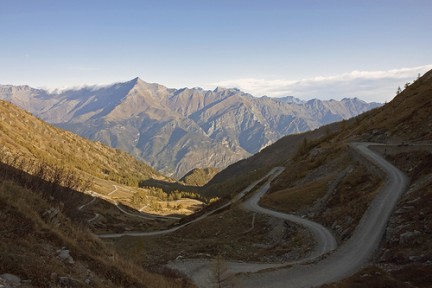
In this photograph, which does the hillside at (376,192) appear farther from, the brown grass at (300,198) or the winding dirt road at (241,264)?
the winding dirt road at (241,264)

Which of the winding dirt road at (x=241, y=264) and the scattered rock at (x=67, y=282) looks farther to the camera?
the winding dirt road at (x=241, y=264)

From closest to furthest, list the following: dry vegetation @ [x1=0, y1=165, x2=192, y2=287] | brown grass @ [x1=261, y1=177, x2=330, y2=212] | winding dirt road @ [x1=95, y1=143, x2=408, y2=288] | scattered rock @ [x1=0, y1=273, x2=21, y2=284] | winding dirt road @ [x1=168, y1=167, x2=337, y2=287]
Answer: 1. scattered rock @ [x1=0, y1=273, x2=21, y2=284]
2. dry vegetation @ [x1=0, y1=165, x2=192, y2=287]
3. winding dirt road @ [x1=95, y1=143, x2=408, y2=288]
4. winding dirt road @ [x1=168, y1=167, x2=337, y2=287]
5. brown grass @ [x1=261, y1=177, x2=330, y2=212]

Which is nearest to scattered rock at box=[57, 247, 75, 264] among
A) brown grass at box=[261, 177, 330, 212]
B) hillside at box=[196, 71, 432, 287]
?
Result: hillside at box=[196, 71, 432, 287]

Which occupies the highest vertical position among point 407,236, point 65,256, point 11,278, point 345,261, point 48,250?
point 11,278

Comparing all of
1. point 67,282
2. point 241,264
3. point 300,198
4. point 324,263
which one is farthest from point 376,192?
point 67,282

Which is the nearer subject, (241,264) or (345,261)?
(345,261)

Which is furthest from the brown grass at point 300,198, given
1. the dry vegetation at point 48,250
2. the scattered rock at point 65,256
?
the scattered rock at point 65,256

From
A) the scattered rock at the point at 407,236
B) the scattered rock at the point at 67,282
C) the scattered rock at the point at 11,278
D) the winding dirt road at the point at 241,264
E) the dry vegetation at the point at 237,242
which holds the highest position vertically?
the scattered rock at the point at 11,278

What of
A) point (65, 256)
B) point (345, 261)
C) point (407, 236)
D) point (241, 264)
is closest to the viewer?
point (65, 256)

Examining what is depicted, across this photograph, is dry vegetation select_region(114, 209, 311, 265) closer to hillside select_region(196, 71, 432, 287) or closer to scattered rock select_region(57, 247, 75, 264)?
hillside select_region(196, 71, 432, 287)

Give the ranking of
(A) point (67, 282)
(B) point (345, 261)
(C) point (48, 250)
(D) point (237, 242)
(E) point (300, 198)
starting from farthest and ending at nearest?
(E) point (300, 198) < (D) point (237, 242) < (B) point (345, 261) < (C) point (48, 250) < (A) point (67, 282)

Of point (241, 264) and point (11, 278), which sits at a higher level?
point (11, 278)

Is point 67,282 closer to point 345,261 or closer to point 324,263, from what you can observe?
point 324,263

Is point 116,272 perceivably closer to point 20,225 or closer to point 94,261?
point 94,261
